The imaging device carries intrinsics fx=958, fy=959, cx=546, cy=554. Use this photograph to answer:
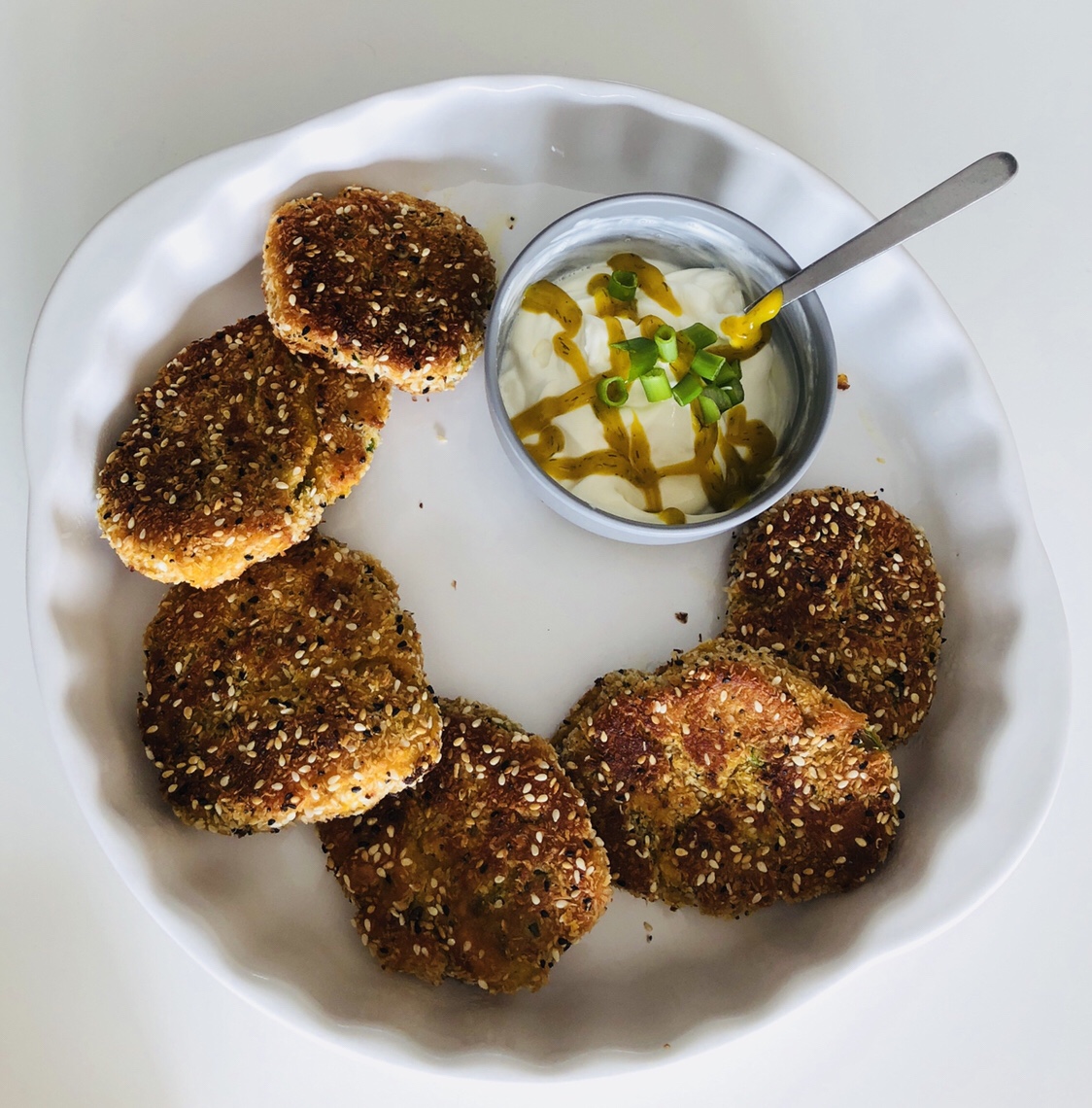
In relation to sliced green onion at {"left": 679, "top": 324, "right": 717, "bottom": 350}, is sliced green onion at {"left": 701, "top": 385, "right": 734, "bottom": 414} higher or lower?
lower

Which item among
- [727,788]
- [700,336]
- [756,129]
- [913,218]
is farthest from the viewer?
[756,129]

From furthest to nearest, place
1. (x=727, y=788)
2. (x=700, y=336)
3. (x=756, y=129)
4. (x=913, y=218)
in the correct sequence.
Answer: (x=756, y=129)
(x=727, y=788)
(x=700, y=336)
(x=913, y=218)

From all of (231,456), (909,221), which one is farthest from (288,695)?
(909,221)

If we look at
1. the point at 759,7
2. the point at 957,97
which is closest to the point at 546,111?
the point at 759,7

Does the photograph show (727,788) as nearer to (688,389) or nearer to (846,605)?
(846,605)

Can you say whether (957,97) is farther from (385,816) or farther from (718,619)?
(385,816)

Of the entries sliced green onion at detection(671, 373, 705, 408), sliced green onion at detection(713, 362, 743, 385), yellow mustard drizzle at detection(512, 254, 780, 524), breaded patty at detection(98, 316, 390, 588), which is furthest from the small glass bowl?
breaded patty at detection(98, 316, 390, 588)

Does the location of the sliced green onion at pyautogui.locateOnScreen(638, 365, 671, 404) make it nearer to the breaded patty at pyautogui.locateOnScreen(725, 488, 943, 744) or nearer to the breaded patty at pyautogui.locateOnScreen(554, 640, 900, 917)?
the breaded patty at pyautogui.locateOnScreen(725, 488, 943, 744)
